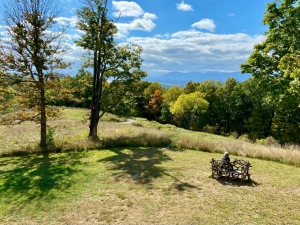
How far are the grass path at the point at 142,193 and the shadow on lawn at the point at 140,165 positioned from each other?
5 centimetres

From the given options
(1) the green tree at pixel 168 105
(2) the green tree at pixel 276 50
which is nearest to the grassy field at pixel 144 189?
(2) the green tree at pixel 276 50

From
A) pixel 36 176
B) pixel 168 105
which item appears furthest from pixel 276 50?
pixel 168 105

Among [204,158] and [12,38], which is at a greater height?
[12,38]

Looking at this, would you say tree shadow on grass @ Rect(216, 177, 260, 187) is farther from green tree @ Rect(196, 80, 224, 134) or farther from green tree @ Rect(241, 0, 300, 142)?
green tree @ Rect(196, 80, 224, 134)

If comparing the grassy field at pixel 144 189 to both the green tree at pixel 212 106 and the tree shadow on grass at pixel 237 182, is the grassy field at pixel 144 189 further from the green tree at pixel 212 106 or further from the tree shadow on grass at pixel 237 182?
the green tree at pixel 212 106

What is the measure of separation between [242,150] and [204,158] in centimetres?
321

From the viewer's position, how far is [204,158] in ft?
45.2

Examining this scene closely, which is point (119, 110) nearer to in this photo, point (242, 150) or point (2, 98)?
point (2, 98)

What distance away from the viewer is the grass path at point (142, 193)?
276 inches

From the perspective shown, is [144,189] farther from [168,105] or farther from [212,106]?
[168,105]

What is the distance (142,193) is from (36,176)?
5652 millimetres

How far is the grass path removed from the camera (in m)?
7.00

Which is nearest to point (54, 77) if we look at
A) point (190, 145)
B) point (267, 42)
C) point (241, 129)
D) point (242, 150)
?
point (190, 145)

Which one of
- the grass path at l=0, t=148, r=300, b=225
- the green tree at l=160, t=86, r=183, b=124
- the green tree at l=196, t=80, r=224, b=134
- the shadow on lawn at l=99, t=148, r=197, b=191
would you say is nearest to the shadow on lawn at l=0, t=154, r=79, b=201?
the grass path at l=0, t=148, r=300, b=225
